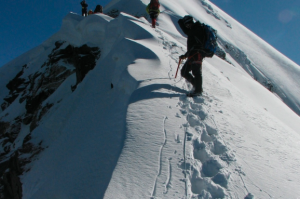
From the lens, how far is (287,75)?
21.3m

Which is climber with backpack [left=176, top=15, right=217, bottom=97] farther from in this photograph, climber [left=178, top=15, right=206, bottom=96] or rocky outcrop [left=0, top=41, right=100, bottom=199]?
rocky outcrop [left=0, top=41, right=100, bottom=199]

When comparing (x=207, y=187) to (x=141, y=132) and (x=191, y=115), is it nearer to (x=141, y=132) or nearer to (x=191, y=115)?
(x=141, y=132)

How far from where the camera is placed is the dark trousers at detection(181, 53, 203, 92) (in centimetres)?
470

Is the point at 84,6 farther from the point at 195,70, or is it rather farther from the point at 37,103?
the point at 195,70

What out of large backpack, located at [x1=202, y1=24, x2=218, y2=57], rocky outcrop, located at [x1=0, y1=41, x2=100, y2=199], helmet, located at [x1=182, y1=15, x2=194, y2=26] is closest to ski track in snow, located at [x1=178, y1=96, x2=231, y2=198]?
large backpack, located at [x1=202, y1=24, x2=218, y2=57]

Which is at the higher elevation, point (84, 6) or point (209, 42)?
point (84, 6)

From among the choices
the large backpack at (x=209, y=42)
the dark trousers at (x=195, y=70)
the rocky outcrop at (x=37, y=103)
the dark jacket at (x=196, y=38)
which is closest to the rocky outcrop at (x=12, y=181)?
the rocky outcrop at (x=37, y=103)

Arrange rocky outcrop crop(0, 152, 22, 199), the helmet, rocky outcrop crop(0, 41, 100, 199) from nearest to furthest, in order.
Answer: rocky outcrop crop(0, 152, 22, 199) → the helmet → rocky outcrop crop(0, 41, 100, 199)

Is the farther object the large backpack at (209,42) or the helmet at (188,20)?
the helmet at (188,20)

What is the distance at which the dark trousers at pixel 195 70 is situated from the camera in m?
4.70

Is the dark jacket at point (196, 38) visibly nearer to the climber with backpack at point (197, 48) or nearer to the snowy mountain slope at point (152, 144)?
the climber with backpack at point (197, 48)

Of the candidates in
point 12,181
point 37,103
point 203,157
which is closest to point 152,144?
point 203,157

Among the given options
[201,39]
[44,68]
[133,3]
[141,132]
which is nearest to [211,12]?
[133,3]

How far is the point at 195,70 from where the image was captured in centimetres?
482
